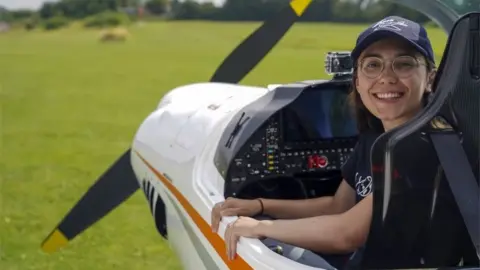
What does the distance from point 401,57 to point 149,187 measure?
2292 mm

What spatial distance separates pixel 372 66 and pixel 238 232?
26.5 inches

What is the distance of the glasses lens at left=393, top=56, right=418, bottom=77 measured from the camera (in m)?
1.79

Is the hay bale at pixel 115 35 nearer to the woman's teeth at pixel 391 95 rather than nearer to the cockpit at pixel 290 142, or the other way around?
the cockpit at pixel 290 142

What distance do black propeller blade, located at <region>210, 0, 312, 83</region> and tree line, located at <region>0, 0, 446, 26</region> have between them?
0.07 m

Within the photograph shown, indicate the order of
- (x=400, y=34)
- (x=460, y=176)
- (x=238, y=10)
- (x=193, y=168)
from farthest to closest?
(x=238, y=10)
(x=193, y=168)
(x=400, y=34)
(x=460, y=176)

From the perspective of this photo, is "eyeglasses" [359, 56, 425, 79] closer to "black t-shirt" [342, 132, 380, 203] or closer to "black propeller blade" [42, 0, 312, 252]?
"black t-shirt" [342, 132, 380, 203]

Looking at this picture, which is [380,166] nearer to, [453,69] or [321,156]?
[453,69]

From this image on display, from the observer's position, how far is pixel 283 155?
2.97 m

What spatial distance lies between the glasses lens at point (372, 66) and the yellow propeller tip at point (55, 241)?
11.2ft

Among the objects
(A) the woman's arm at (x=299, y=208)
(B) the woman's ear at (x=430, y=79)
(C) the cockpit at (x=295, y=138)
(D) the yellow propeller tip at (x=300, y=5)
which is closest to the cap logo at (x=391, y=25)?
(B) the woman's ear at (x=430, y=79)

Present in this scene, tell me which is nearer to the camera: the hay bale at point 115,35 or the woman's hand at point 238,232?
the woman's hand at point 238,232

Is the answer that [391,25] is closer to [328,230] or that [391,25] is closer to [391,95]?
[391,95]

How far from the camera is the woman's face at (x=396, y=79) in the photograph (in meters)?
1.79

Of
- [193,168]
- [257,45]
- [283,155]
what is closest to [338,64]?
[283,155]
